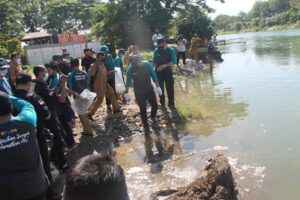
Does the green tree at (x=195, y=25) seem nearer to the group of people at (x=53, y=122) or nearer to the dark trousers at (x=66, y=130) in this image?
the group of people at (x=53, y=122)

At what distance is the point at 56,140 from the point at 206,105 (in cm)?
599

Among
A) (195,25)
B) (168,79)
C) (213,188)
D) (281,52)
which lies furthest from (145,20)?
(213,188)

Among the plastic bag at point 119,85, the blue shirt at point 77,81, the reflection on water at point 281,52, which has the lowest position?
the reflection on water at point 281,52

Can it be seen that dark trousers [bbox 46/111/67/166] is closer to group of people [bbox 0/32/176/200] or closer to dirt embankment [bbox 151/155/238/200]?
group of people [bbox 0/32/176/200]

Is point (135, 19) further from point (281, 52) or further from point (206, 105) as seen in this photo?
point (206, 105)

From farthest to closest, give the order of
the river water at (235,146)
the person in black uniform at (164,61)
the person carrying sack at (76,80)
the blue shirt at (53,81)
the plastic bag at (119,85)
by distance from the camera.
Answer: the person in black uniform at (164,61) → the plastic bag at (119,85) → the person carrying sack at (76,80) → the blue shirt at (53,81) → the river water at (235,146)

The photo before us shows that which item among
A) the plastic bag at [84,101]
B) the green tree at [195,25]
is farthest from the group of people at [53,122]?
the green tree at [195,25]

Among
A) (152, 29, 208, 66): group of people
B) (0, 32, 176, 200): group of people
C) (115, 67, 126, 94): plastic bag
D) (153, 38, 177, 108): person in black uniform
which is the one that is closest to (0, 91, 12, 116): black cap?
(0, 32, 176, 200): group of people

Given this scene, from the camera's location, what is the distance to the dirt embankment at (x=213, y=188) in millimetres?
4801

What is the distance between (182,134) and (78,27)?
51136mm

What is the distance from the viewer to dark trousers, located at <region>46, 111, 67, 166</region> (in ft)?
19.6

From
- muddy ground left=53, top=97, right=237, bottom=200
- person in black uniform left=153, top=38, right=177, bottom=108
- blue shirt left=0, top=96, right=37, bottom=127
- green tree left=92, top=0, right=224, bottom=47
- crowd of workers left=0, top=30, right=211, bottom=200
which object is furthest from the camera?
green tree left=92, top=0, right=224, bottom=47

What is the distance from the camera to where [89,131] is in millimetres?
8141

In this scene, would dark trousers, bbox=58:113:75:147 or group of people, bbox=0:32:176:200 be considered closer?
group of people, bbox=0:32:176:200
